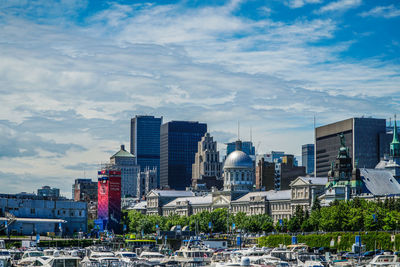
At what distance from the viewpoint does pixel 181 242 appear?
159000 millimetres

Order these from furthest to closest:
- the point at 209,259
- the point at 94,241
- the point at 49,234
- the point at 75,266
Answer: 1. the point at 49,234
2. the point at 94,241
3. the point at 209,259
4. the point at 75,266

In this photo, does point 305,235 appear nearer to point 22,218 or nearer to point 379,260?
point 22,218

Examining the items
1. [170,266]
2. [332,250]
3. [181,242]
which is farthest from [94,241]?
[170,266]

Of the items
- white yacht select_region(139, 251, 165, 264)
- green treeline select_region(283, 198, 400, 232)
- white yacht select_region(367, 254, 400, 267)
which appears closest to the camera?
white yacht select_region(367, 254, 400, 267)

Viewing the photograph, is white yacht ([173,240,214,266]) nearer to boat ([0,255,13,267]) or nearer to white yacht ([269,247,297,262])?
white yacht ([269,247,297,262])

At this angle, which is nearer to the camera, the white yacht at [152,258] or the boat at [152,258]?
the boat at [152,258]

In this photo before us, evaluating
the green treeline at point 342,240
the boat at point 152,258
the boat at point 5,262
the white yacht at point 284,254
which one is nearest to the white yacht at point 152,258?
the boat at point 152,258

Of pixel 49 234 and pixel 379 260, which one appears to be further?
pixel 49 234

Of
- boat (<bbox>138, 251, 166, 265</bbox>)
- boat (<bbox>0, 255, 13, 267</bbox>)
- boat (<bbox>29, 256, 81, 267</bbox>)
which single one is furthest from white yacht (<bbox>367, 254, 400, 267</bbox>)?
boat (<bbox>0, 255, 13, 267</bbox>)

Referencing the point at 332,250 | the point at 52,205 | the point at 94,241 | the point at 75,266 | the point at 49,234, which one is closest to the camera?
the point at 75,266

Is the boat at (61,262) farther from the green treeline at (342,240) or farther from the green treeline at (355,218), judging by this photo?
the green treeline at (355,218)

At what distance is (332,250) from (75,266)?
222 feet

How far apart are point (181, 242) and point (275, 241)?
59.8ft

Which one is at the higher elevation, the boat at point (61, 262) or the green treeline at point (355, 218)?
the green treeline at point (355, 218)
